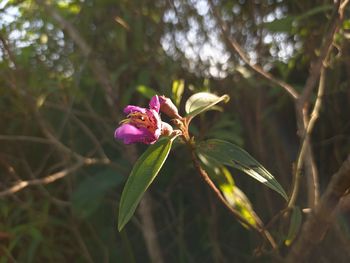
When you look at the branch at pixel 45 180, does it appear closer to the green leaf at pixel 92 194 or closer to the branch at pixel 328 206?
the green leaf at pixel 92 194

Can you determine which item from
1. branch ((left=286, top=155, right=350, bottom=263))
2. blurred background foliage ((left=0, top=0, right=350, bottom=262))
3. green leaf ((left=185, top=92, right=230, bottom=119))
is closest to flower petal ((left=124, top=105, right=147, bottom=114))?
green leaf ((left=185, top=92, right=230, bottom=119))

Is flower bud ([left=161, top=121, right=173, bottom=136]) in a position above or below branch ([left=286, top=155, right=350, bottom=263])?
above

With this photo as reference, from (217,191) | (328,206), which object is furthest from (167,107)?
(328,206)

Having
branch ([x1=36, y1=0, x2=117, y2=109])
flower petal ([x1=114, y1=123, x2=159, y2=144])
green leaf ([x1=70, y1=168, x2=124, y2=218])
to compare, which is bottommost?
green leaf ([x1=70, y1=168, x2=124, y2=218])

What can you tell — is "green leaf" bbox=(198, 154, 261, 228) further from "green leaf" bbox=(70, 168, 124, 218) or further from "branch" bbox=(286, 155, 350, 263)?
"green leaf" bbox=(70, 168, 124, 218)

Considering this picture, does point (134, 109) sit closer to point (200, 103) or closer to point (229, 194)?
point (200, 103)

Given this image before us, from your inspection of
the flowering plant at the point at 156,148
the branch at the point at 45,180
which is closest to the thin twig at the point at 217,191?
the flowering plant at the point at 156,148
